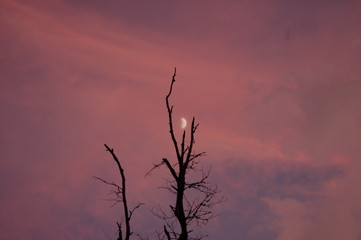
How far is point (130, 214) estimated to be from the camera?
1385 cm

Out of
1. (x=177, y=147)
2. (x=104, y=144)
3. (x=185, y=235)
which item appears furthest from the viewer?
(x=104, y=144)

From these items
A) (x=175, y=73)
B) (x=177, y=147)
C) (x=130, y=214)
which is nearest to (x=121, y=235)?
(x=130, y=214)

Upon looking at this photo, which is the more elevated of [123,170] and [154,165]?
[123,170]

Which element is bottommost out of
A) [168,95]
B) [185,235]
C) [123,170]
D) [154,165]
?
[185,235]

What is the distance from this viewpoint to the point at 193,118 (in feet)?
39.6

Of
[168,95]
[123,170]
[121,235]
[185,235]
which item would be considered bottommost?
[185,235]

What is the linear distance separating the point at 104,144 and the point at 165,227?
373cm

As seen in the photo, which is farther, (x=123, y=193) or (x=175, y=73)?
(x=123, y=193)

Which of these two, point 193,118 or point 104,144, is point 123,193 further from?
point 193,118

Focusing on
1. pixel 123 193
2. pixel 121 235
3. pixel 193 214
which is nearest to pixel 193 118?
pixel 193 214

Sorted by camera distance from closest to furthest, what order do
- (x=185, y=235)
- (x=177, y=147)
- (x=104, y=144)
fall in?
(x=185, y=235) < (x=177, y=147) < (x=104, y=144)

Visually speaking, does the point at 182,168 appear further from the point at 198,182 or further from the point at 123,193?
the point at 123,193

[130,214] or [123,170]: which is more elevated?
[123,170]

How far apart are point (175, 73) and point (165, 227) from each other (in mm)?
4962
